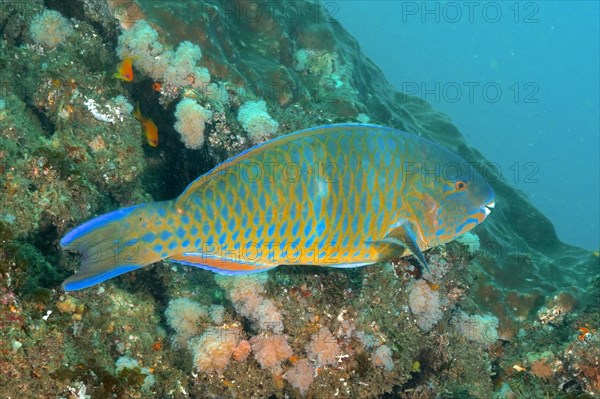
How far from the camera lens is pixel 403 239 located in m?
2.84

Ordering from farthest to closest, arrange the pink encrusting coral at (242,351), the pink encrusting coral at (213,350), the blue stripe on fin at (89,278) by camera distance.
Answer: the pink encrusting coral at (242,351), the pink encrusting coral at (213,350), the blue stripe on fin at (89,278)

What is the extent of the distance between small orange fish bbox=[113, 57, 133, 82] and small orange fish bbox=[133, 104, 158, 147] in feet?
1.26

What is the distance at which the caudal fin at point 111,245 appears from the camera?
233 centimetres

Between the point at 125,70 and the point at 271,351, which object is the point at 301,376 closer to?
the point at 271,351

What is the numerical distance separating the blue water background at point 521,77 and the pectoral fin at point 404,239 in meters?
66.8

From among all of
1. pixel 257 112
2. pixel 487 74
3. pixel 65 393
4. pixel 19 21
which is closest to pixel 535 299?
pixel 257 112

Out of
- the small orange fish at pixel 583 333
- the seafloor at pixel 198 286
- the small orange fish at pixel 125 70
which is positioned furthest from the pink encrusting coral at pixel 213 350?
the small orange fish at pixel 583 333

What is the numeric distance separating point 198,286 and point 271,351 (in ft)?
3.41

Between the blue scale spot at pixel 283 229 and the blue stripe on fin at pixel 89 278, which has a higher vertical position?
the blue scale spot at pixel 283 229

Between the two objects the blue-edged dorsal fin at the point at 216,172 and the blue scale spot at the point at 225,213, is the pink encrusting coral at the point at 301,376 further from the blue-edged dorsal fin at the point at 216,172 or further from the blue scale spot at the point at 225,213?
the blue-edged dorsal fin at the point at 216,172

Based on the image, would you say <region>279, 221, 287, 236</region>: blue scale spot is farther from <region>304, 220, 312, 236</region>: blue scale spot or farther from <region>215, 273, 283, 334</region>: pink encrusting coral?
<region>215, 273, 283, 334</region>: pink encrusting coral

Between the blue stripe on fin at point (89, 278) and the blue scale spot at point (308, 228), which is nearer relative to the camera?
the blue stripe on fin at point (89, 278)

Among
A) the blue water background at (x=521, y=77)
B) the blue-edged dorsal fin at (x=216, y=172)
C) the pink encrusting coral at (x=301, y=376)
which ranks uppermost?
the blue-edged dorsal fin at (x=216, y=172)

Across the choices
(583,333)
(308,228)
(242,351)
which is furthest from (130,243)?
(583,333)
